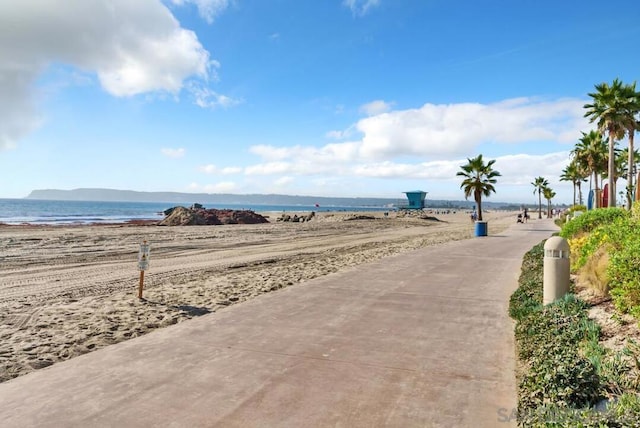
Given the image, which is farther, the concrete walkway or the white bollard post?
the white bollard post

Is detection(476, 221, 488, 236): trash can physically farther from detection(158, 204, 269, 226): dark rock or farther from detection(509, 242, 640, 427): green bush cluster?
detection(158, 204, 269, 226): dark rock

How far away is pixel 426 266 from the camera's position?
558 inches

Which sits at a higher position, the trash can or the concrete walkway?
the trash can

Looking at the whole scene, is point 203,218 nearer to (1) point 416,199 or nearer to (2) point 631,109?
(2) point 631,109

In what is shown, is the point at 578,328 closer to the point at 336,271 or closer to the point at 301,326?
the point at 301,326

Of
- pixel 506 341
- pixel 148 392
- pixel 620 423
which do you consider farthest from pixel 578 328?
pixel 148 392

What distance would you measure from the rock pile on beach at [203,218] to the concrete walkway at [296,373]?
33.2m

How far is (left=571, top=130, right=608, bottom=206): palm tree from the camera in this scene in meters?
43.8

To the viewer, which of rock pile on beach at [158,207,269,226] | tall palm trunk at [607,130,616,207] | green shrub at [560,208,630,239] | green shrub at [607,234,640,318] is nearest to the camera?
green shrub at [607,234,640,318]

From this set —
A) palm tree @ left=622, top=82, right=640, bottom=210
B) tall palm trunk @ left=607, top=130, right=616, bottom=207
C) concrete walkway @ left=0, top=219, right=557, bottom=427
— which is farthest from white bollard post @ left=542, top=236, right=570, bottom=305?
palm tree @ left=622, top=82, right=640, bottom=210

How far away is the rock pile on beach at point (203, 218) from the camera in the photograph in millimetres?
40031

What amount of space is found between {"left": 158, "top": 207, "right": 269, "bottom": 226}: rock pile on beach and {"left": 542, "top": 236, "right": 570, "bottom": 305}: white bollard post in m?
35.5

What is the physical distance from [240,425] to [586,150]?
50.9 meters

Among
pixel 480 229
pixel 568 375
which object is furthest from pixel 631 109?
pixel 568 375
